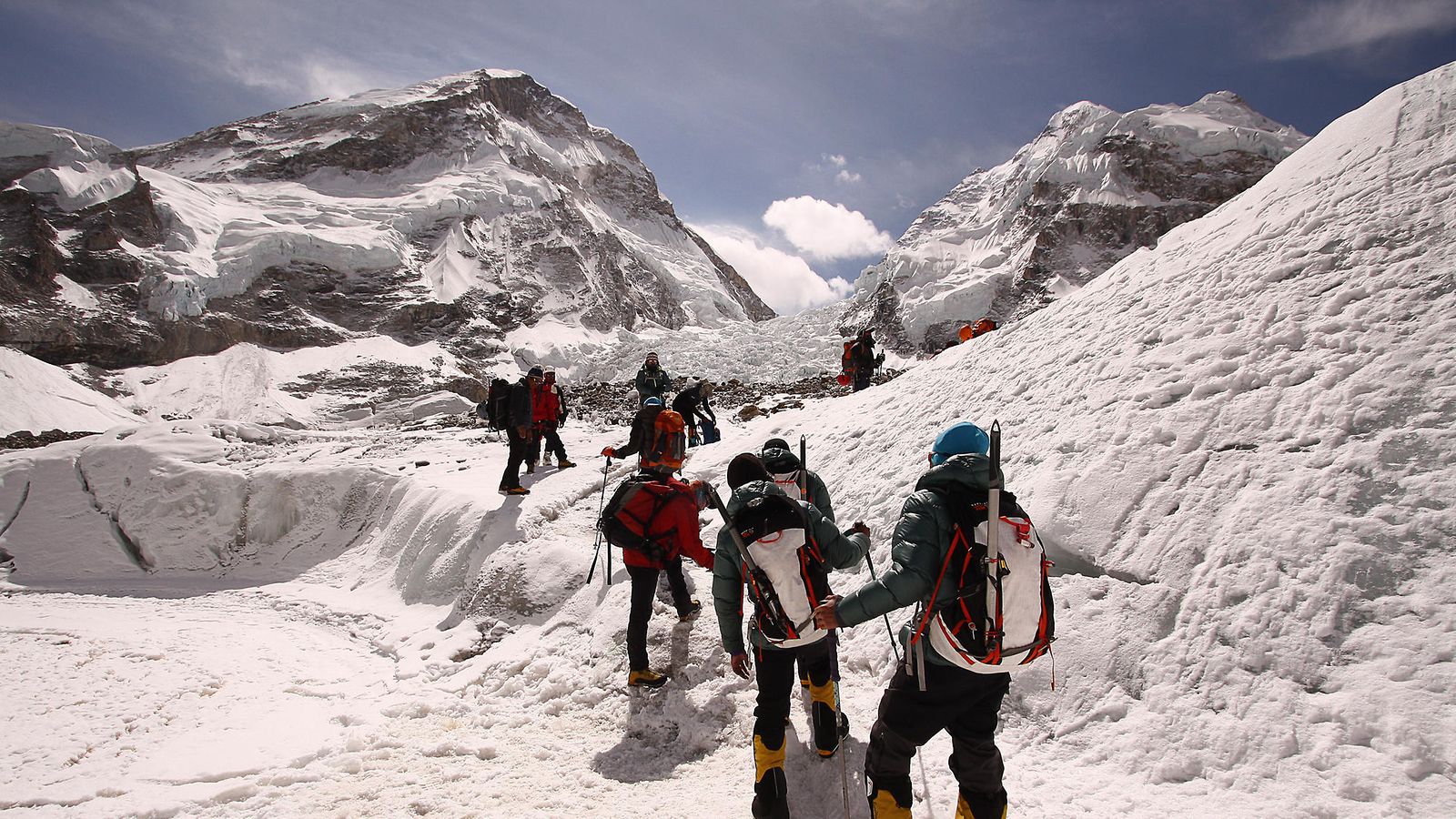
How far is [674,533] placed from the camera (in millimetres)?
4566

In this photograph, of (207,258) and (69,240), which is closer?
(69,240)

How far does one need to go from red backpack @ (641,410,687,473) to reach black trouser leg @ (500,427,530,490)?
124 inches

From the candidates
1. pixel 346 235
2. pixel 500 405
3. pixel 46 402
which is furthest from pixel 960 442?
pixel 346 235

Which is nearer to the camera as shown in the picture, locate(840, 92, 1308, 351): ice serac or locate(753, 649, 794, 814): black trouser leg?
locate(753, 649, 794, 814): black trouser leg

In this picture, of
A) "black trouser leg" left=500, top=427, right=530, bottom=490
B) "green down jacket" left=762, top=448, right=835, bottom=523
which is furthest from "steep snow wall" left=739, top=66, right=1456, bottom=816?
"black trouser leg" left=500, top=427, right=530, bottom=490

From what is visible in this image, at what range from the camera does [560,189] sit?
70250 millimetres

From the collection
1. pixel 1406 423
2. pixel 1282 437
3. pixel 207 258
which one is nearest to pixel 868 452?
pixel 1282 437

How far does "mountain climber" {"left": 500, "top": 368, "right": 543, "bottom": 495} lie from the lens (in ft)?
28.4

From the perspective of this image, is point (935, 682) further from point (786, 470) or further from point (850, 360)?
point (850, 360)

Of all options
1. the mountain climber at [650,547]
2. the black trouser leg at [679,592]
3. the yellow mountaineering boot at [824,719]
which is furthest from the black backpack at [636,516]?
the yellow mountaineering boot at [824,719]

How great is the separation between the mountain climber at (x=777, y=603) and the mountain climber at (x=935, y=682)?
1.27 feet

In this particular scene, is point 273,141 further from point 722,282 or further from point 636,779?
point 636,779

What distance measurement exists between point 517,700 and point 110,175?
58.6m

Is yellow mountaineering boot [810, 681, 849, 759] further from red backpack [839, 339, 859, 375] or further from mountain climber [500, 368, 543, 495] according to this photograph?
red backpack [839, 339, 859, 375]
